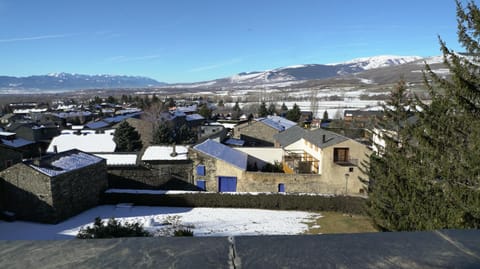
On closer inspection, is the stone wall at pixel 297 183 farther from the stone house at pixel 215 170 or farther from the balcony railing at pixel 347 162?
the balcony railing at pixel 347 162

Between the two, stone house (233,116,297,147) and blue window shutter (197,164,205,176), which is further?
stone house (233,116,297,147)

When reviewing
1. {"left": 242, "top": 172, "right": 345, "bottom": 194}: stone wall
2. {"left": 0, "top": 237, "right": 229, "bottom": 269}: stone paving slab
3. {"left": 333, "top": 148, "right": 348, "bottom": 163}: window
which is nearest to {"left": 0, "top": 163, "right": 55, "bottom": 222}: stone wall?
{"left": 242, "top": 172, "right": 345, "bottom": 194}: stone wall

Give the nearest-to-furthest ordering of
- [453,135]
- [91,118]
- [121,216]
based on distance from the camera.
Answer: [453,135], [121,216], [91,118]


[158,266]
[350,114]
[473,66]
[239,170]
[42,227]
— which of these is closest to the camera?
[158,266]

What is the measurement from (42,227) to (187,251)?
19.5 metres

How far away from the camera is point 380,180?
15734 mm

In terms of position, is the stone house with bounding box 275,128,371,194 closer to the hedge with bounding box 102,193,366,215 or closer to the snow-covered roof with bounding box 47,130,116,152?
the hedge with bounding box 102,193,366,215

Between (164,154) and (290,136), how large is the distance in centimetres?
1386

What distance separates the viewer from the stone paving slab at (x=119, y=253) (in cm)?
134

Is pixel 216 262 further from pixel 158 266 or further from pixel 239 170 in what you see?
pixel 239 170

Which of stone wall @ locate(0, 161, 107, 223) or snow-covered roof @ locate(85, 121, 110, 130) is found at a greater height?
snow-covered roof @ locate(85, 121, 110, 130)

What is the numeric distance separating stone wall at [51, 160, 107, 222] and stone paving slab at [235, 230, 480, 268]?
756 inches

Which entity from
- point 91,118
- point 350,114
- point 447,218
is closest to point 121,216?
point 447,218

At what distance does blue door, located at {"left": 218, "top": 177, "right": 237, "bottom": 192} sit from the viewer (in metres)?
23.1
